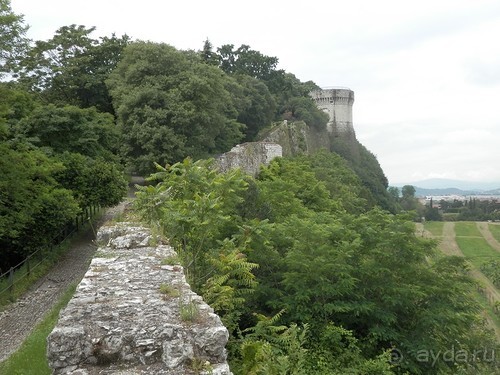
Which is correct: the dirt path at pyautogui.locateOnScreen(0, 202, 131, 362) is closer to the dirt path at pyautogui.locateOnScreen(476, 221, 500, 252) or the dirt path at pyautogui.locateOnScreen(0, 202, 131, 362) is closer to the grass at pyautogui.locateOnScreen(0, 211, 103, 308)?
the grass at pyautogui.locateOnScreen(0, 211, 103, 308)

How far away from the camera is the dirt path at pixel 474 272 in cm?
2491

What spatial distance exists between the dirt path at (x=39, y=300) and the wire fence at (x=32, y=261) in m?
0.50

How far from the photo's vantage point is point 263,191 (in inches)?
640

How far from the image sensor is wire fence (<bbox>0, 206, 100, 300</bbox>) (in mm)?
13914

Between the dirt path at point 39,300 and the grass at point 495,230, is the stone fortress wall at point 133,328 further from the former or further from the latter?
the grass at point 495,230

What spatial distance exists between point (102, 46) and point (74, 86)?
3450 mm

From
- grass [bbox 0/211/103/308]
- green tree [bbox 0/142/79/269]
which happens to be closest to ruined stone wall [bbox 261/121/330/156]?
grass [bbox 0/211/103/308]

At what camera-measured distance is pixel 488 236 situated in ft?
224

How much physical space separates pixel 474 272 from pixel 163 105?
3507 centimetres

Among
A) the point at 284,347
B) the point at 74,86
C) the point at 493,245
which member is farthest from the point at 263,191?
the point at 493,245

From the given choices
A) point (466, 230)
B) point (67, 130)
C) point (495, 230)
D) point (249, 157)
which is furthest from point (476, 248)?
point (67, 130)

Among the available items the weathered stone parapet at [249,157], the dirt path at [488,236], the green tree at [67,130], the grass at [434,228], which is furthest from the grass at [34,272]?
the grass at [434,228]

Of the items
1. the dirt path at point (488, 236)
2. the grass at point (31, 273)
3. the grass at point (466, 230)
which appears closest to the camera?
the grass at point (31, 273)

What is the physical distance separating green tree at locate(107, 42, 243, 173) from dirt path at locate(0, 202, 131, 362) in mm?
5066
